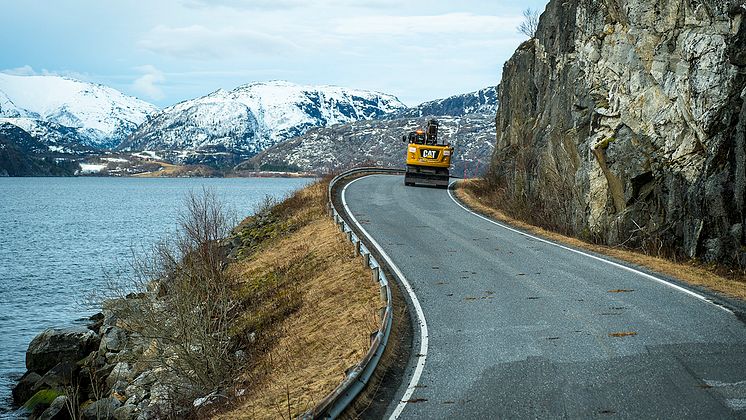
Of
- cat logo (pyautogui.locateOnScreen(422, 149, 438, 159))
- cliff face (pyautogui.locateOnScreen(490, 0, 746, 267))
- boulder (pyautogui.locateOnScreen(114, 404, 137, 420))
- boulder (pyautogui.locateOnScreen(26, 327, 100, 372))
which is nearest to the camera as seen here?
boulder (pyautogui.locateOnScreen(114, 404, 137, 420))

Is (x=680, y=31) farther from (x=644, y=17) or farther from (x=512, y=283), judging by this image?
(x=512, y=283)

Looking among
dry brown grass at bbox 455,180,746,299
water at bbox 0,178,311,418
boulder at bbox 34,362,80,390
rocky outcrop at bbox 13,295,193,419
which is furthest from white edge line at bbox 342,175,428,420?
boulder at bbox 34,362,80,390

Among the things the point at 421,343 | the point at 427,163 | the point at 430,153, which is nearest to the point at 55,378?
the point at 421,343

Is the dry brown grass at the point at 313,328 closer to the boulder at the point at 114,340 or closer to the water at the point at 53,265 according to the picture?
the boulder at the point at 114,340

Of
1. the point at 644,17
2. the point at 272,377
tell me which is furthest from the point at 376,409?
the point at 644,17

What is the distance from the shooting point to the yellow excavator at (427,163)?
40562mm

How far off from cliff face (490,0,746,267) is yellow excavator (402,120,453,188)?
37.7ft

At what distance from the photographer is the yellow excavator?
40.6 m

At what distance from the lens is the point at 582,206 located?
22969mm

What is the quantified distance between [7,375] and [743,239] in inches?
830

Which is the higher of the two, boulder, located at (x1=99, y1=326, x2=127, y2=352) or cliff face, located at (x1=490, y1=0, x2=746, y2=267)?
cliff face, located at (x1=490, y1=0, x2=746, y2=267)

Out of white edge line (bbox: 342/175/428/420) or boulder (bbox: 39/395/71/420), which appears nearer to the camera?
white edge line (bbox: 342/175/428/420)

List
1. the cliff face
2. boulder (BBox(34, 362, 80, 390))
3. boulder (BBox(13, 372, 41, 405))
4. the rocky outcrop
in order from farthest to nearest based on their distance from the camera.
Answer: boulder (BBox(13, 372, 41, 405)) < boulder (BBox(34, 362, 80, 390)) < the cliff face < the rocky outcrop

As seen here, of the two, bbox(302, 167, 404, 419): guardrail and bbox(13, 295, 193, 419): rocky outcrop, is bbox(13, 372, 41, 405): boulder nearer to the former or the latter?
bbox(13, 295, 193, 419): rocky outcrop
